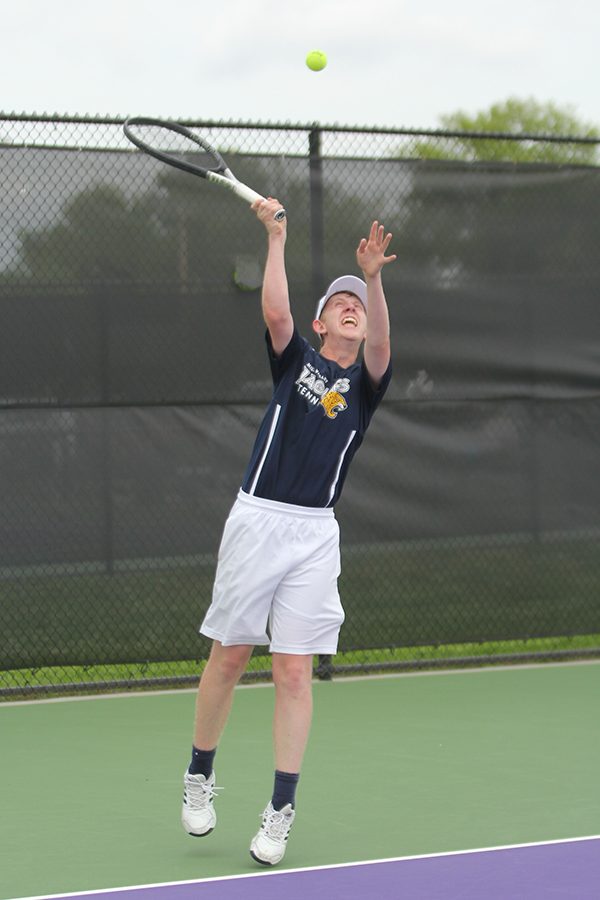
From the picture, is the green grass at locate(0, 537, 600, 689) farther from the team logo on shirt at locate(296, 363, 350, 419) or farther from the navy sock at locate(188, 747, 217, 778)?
the team logo on shirt at locate(296, 363, 350, 419)

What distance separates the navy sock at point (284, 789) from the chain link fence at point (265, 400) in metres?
2.62

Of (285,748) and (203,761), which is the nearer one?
(285,748)

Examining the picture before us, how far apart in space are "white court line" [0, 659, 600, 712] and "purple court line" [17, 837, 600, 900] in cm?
271

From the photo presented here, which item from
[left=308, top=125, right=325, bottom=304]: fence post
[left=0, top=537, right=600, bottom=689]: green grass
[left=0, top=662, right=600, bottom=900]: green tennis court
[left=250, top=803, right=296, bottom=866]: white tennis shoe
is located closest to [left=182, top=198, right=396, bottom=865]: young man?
[left=250, top=803, right=296, bottom=866]: white tennis shoe

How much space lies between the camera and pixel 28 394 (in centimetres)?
650

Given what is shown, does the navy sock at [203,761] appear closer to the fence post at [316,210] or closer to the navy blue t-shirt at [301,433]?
the navy blue t-shirt at [301,433]

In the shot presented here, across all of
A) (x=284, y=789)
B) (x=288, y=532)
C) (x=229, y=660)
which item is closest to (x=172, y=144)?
(x=288, y=532)

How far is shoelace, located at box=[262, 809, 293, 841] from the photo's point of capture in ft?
13.2

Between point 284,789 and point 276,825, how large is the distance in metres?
0.10

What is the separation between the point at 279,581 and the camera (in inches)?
165

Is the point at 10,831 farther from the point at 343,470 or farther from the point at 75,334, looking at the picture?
the point at 75,334

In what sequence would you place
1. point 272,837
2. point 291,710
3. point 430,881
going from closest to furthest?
point 430,881 → point 272,837 → point 291,710

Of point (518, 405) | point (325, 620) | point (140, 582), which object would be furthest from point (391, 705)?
point (325, 620)

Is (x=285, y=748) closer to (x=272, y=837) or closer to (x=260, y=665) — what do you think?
(x=272, y=837)
